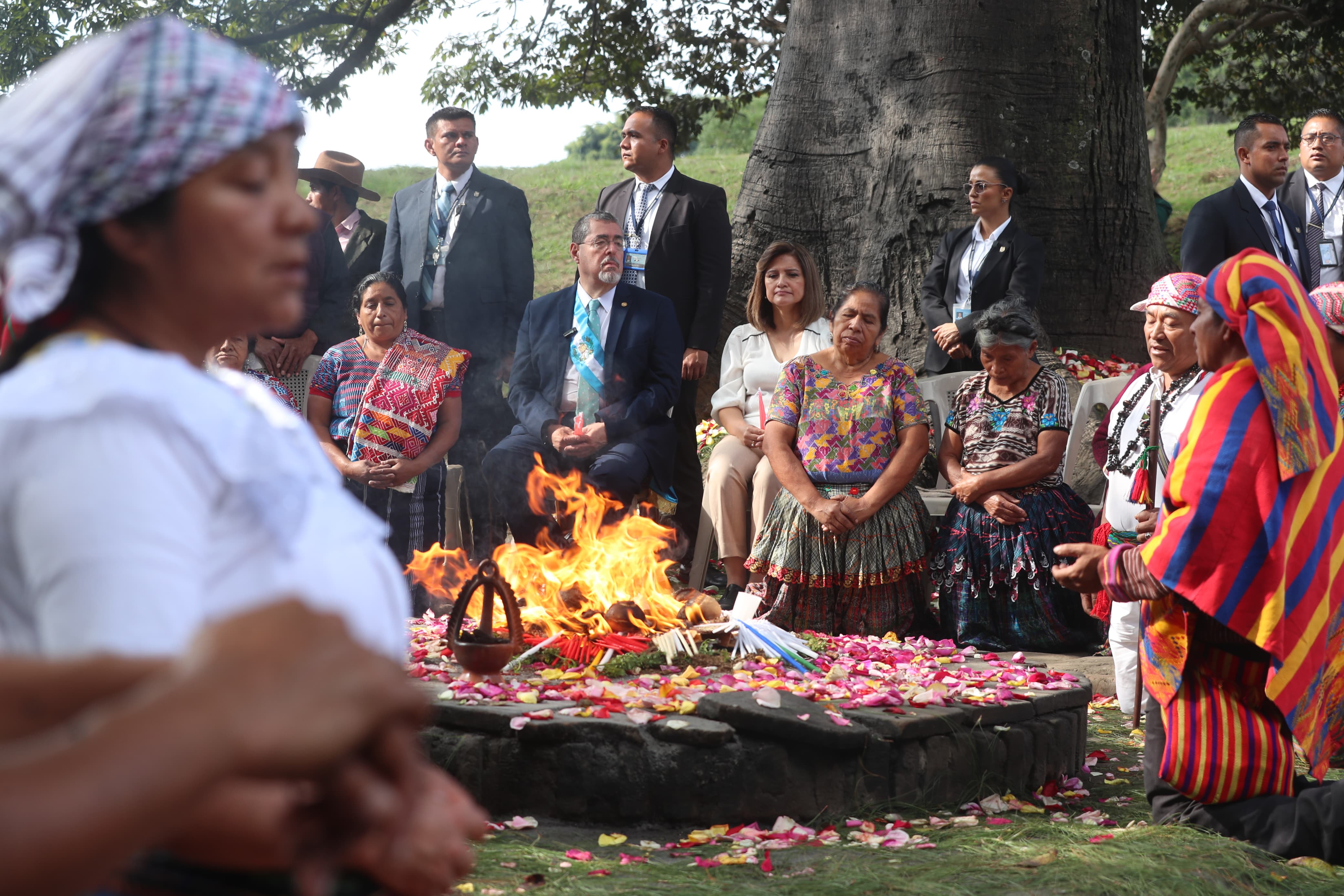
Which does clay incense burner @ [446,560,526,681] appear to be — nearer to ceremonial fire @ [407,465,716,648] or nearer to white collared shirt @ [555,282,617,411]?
ceremonial fire @ [407,465,716,648]

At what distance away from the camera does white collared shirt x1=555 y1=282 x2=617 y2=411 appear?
7.17 meters

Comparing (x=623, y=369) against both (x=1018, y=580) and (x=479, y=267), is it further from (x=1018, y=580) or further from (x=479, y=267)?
(x=1018, y=580)

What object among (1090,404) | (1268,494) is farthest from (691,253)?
(1268,494)

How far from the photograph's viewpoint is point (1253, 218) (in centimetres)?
745

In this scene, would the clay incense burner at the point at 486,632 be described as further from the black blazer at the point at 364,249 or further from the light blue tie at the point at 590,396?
the black blazer at the point at 364,249

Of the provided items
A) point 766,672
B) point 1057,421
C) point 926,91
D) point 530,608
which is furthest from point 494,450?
point 926,91

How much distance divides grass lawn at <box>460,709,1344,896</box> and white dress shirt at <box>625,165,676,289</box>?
4424 millimetres

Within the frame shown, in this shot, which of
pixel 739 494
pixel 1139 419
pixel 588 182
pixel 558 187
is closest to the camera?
pixel 1139 419

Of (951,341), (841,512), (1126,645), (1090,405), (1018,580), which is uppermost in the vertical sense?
(951,341)

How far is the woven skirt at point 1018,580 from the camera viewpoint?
6699 mm

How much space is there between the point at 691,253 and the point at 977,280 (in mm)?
1851

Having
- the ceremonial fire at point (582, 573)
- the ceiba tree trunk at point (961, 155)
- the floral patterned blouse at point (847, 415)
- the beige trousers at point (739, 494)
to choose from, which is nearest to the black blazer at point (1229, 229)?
the ceiba tree trunk at point (961, 155)

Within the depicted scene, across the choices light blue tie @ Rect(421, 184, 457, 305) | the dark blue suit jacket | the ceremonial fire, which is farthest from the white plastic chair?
light blue tie @ Rect(421, 184, 457, 305)

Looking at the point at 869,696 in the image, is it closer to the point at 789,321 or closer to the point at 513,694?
the point at 513,694
